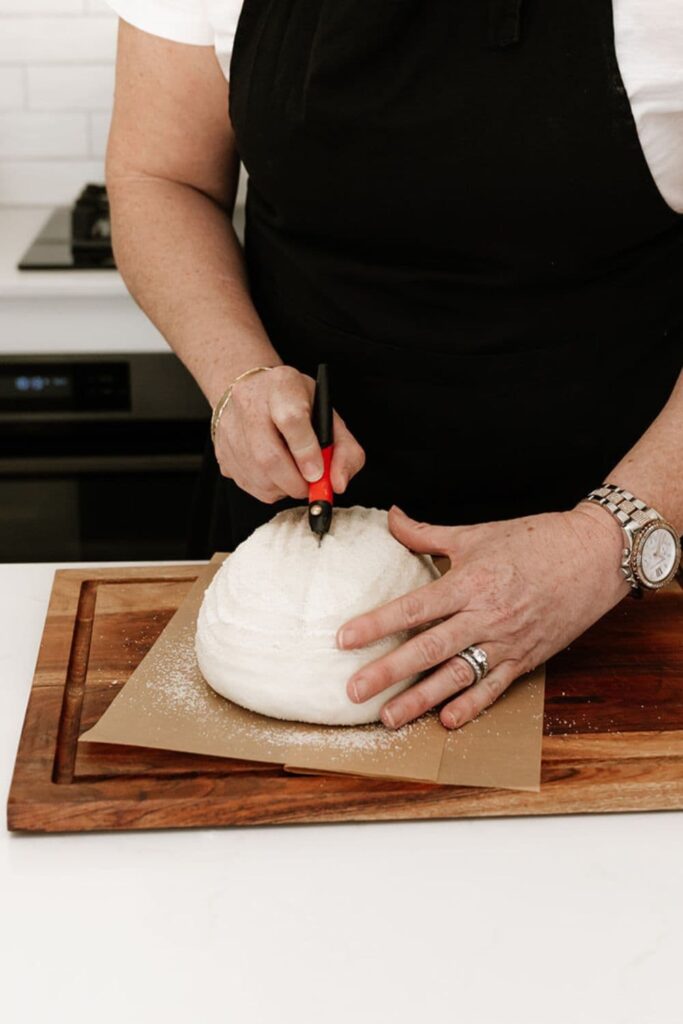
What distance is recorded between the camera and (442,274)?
4.14 ft

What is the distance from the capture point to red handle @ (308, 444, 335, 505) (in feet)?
3.70

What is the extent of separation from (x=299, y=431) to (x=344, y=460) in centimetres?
6

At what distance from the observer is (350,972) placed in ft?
2.55

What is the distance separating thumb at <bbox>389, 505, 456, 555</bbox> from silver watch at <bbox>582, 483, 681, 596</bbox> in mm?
129

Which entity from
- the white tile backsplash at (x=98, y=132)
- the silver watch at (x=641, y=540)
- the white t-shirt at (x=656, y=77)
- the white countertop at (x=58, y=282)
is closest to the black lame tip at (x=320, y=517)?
the silver watch at (x=641, y=540)

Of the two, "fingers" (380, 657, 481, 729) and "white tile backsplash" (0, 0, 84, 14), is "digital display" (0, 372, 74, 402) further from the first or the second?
"fingers" (380, 657, 481, 729)

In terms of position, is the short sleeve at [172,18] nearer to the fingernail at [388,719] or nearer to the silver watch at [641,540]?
the silver watch at [641,540]

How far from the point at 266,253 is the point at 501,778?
72 cm

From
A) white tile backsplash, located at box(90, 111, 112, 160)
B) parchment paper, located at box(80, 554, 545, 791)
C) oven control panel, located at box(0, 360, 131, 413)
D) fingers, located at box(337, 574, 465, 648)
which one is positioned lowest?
oven control panel, located at box(0, 360, 131, 413)

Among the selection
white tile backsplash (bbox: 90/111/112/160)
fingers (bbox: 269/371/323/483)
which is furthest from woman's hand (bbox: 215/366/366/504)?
white tile backsplash (bbox: 90/111/112/160)

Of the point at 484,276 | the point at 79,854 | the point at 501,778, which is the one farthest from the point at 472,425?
the point at 79,854

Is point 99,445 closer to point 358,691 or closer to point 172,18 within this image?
point 172,18

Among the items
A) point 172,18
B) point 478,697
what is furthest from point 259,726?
point 172,18

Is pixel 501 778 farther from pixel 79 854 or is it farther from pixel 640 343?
pixel 640 343
